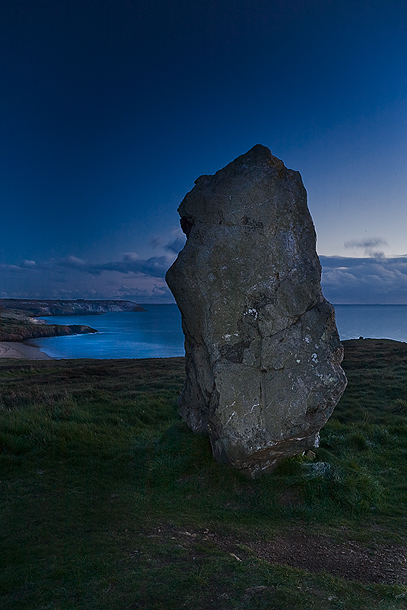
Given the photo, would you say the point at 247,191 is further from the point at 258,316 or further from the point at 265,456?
the point at 265,456

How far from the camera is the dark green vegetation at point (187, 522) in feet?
12.2

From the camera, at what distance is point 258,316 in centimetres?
703

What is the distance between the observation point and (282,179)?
752cm

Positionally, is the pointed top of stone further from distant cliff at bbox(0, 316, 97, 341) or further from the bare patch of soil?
distant cliff at bbox(0, 316, 97, 341)

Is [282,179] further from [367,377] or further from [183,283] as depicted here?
[367,377]

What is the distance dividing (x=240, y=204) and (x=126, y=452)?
565 cm

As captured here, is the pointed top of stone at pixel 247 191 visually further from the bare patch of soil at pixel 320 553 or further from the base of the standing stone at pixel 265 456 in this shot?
the bare patch of soil at pixel 320 553

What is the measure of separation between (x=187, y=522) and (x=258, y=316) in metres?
3.61

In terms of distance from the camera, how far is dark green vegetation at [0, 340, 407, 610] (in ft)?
12.2

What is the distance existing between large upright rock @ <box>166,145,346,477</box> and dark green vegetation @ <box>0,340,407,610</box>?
2.59 feet

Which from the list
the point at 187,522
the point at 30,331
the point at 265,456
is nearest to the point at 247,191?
the point at 265,456

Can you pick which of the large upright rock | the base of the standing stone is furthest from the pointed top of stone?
the base of the standing stone

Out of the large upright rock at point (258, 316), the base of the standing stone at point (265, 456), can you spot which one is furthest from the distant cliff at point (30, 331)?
the base of the standing stone at point (265, 456)

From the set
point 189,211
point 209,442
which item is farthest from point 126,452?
point 189,211
